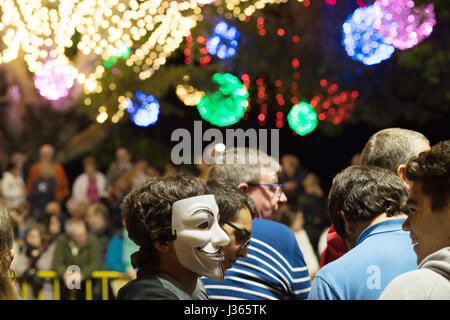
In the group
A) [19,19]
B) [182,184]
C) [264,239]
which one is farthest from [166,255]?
[19,19]

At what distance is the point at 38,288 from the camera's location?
21.0ft

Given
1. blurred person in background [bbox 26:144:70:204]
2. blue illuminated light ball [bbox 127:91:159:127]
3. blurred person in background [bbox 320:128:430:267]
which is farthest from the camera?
blue illuminated light ball [bbox 127:91:159:127]

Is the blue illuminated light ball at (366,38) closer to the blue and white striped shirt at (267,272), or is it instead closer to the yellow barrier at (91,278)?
the yellow barrier at (91,278)

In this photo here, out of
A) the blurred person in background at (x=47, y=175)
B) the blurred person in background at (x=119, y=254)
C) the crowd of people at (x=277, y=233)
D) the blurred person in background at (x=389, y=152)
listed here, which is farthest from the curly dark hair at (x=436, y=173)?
the blurred person in background at (x=47, y=175)

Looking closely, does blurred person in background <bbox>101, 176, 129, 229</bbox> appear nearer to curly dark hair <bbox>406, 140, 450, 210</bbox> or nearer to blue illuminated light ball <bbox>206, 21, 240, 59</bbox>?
blue illuminated light ball <bbox>206, 21, 240, 59</bbox>

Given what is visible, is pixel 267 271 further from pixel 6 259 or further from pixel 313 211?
pixel 313 211

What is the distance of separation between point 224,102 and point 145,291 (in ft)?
29.3

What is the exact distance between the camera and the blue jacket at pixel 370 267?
2.47 metres

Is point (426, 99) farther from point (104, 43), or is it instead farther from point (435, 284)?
Answer: point (435, 284)

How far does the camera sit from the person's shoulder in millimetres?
2072

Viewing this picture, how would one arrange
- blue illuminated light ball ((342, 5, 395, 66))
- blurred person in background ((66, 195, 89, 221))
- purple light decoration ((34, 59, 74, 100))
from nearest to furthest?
blurred person in background ((66, 195, 89, 221)) < purple light decoration ((34, 59, 74, 100)) < blue illuminated light ball ((342, 5, 395, 66))

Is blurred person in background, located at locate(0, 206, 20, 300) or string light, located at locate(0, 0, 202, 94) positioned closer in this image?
blurred person in background, located at locate(0, 206, 20, 300)

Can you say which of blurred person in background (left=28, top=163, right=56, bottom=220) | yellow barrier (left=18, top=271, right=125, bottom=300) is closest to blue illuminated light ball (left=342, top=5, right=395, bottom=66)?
blurred person in background (left=28, top=163, right=56, bottom=220)

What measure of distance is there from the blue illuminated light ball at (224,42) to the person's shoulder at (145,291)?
9.42 metres
